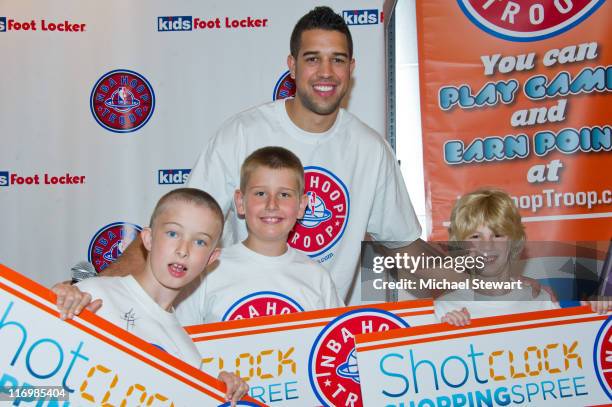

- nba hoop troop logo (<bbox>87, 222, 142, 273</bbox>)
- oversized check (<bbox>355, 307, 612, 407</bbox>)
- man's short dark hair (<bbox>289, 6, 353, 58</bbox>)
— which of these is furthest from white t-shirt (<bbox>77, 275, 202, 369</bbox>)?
nba hoop troop logo (<bbox>87, 222, 142, 273</bbox>)

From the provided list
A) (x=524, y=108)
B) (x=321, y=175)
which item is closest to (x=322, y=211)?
(x=321, y=175)

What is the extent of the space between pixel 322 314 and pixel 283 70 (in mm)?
2124

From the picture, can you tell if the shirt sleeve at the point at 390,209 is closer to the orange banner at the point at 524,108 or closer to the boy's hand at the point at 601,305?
the orange banner at the point at 524,108

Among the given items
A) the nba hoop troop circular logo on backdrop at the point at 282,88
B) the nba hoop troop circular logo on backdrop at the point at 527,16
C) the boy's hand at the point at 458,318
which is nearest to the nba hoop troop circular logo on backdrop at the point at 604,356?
the boy's hand at the point at 458,318

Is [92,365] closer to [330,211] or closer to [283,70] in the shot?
[330,211]

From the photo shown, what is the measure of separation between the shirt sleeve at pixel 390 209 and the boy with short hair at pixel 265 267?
513mm

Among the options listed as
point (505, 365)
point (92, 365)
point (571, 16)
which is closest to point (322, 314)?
point (505, 365)

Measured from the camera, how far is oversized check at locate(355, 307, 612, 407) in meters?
2.02

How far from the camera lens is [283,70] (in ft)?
12.9

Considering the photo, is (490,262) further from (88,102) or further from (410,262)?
(88,102)

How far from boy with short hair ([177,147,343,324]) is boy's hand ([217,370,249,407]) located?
30 cm

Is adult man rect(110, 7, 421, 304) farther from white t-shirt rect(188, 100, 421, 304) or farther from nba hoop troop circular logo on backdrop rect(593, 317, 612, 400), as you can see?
nba hoop troop circular logo on backdrop rect(593, 317, 612, 400)

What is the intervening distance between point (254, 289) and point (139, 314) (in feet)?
1.59

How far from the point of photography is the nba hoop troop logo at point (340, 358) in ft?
7.02
